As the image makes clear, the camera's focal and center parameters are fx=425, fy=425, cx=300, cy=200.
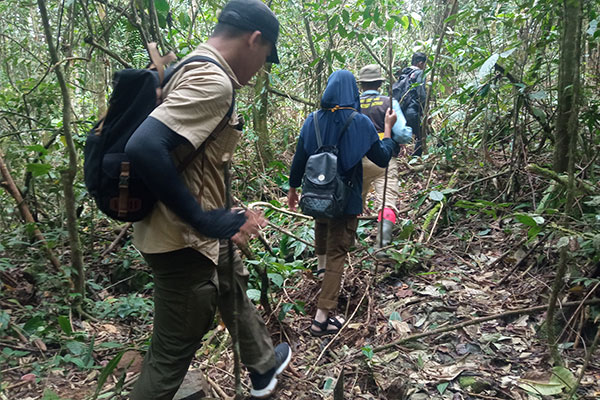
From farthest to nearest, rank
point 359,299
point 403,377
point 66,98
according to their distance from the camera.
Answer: point 359,299, point 66,98, point 403,377

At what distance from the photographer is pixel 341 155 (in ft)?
11.3

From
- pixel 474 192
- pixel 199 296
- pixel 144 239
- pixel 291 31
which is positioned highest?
pixel 291 31

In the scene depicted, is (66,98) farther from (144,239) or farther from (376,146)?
(376,146)

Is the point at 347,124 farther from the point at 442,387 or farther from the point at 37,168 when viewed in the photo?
the point at 37,168

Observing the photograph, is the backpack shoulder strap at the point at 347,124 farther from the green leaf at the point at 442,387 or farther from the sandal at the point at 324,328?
the green leaf at the point at 442,387

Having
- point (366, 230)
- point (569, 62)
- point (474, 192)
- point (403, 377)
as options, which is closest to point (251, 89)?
point (366, 230)

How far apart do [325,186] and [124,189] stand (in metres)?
1.80

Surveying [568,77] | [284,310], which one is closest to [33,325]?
[284,310]

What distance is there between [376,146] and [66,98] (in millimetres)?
2353

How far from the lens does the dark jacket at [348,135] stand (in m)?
3.40

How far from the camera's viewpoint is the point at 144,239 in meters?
1.92

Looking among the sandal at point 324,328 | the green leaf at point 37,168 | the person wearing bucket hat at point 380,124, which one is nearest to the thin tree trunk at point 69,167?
the green leaf at point 37,168

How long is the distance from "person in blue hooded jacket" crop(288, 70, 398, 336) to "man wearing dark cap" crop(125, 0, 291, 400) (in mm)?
1210

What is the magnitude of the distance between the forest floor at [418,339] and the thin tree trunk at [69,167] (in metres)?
0.44
